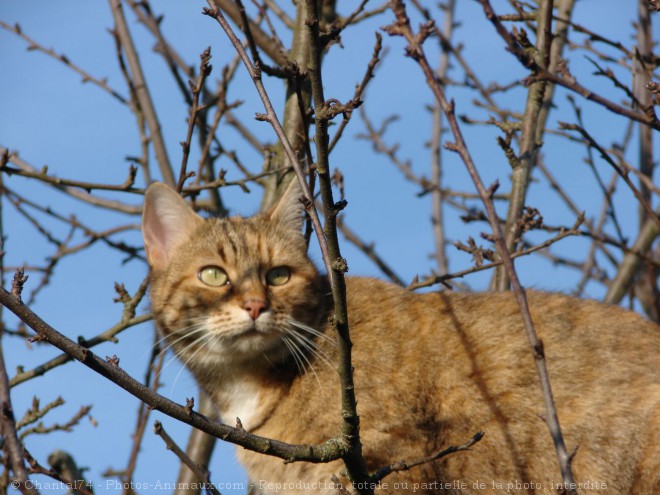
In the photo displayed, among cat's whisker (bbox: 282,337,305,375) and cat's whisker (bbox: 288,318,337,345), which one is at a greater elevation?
cat's whisker (bbox: 288,318,337,345)

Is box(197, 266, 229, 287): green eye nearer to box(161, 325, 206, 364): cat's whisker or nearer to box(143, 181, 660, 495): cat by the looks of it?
box(143, 181, 660, 495): cat

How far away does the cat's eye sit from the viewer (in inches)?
181

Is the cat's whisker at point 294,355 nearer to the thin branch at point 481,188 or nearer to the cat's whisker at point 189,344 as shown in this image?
the cat's whisker at point 189,344

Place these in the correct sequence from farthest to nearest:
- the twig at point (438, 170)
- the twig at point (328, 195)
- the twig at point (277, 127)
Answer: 1. the twig at point (438, 170)
2. the twig at point (277, 127)
3. the twig at point (328, 195)

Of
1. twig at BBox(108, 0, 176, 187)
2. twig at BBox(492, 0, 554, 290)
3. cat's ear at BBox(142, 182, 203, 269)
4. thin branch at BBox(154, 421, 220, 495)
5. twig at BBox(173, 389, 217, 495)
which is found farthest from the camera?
twig at BBox(108, 0, 176, 187)

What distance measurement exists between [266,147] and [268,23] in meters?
0.80

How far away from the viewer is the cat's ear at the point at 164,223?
4699mm

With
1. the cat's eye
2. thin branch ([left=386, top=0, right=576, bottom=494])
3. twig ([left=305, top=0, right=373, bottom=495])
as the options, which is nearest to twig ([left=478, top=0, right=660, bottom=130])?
thin branch ([left=386, top=0, right=576, bottom=494])

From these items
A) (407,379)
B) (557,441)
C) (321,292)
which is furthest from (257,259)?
(557,441)

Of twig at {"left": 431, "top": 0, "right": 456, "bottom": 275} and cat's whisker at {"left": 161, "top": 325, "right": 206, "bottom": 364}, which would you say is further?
twig at {"left": 431, "top": 0, "right": 456, "bottom": 275}

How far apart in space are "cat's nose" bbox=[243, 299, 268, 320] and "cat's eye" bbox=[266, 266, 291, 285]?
0.42 m

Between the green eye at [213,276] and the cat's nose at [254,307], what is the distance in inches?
14.9

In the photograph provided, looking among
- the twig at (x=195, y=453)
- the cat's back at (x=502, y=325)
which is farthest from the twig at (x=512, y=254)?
the twig at (x=195, y=453)

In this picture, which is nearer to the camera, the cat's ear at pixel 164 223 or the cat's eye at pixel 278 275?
the cat's eye at pixel 278 275
